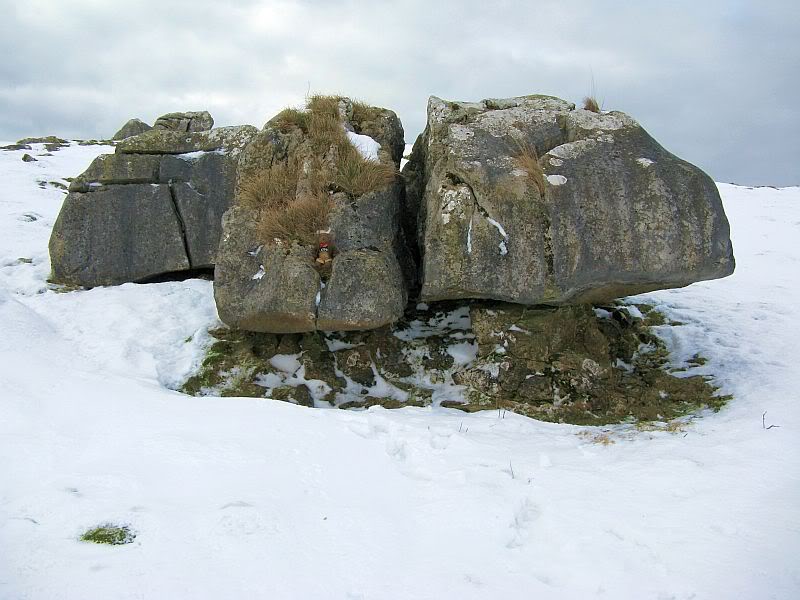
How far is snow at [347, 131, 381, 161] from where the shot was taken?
30.8 feet

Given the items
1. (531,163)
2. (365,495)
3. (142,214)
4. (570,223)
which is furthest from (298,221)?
(365,495)

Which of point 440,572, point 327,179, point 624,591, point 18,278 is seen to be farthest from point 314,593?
point 18,278

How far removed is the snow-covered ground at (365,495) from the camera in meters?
3.89

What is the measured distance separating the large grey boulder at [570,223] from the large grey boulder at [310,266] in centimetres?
74

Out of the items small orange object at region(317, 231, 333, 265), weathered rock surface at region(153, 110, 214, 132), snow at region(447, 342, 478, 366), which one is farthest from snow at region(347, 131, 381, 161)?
weathered rock surface at region(153, 110, 214, 132)

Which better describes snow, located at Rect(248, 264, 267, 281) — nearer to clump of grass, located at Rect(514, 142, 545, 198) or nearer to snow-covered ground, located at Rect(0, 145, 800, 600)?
snow-covered ground, located at Rect(0, 145, 800, 600)

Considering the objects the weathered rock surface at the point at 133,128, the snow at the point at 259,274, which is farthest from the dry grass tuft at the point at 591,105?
the weathered rock surface at the point at 133,128

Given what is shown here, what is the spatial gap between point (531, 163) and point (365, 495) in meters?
5.27

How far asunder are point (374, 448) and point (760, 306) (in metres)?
9.31

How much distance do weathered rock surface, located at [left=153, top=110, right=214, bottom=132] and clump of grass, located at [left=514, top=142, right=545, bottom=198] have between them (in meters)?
7.63

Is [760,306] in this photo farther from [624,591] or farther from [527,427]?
[624,591]

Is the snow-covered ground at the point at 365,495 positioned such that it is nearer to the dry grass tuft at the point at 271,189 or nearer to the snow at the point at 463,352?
the snow at the point at 463,352

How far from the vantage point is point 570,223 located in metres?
7.80

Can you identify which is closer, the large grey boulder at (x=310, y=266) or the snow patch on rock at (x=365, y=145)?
the large grey boulder at (x=310, y=266)
